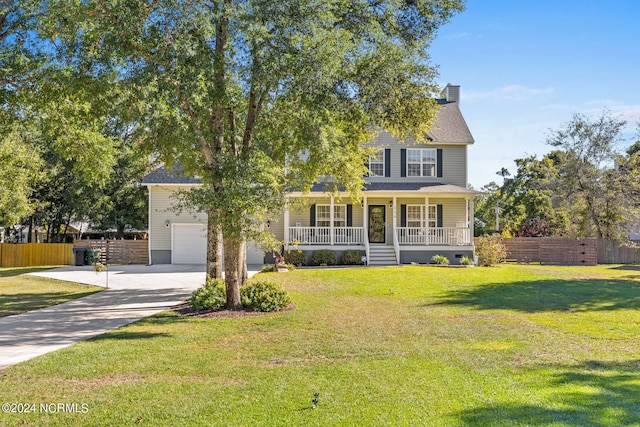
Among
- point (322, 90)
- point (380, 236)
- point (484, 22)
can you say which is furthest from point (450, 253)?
point (322, 90)

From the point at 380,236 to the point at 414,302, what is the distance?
11.6 metres

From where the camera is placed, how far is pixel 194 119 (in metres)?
10.4

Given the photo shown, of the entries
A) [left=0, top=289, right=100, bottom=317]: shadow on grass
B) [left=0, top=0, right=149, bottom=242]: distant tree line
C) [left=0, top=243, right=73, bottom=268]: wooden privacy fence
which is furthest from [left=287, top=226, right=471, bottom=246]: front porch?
[left=0, top=243, right=73, bottom=268]: wooden privacy fence

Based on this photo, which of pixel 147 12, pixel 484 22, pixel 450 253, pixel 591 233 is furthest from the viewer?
pixel 591 233

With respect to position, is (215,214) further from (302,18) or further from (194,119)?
(302,18)

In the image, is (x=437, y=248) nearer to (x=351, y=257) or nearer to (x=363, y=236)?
(x=363, y=236)

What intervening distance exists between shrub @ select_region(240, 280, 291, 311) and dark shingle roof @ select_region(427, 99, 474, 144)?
1376cm

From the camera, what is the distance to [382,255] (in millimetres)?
22812

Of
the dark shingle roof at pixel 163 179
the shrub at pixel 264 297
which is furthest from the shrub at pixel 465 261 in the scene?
the dark shingle roof at pixel 163 179

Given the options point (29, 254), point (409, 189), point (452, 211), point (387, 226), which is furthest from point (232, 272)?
point (29, 254)

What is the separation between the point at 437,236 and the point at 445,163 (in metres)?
3.83

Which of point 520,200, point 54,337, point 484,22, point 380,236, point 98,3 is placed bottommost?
point 54,337

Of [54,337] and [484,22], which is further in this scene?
[484,22]

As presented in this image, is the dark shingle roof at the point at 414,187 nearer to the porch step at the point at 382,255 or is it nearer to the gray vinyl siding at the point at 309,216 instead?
the gray vinyl siding at the point at 309,216
